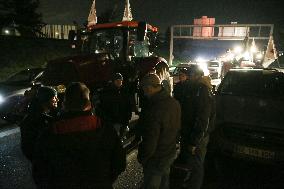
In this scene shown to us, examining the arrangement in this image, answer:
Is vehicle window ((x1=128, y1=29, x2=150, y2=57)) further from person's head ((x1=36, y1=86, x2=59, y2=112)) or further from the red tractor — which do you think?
person's head ((x1=36, y1=86, x2=59, y2=112))

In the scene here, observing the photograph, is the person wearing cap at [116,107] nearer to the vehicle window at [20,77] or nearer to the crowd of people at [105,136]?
the crowd of people at [105,136]

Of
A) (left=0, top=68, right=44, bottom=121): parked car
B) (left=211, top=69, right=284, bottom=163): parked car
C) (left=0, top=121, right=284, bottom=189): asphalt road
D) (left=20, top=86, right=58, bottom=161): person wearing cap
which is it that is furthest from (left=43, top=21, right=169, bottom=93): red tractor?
(left=20, top=86, right=58, bottom=161): person wearing cap

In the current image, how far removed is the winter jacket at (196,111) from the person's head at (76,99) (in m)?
1.90

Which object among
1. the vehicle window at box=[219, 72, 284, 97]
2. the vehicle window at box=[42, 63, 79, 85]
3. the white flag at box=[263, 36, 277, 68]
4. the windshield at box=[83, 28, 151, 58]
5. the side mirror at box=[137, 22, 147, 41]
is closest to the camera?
the vehicle window at box=[219, 72, 284, 97]

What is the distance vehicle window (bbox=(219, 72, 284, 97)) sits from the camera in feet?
21.9

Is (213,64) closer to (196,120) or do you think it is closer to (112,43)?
(112,43)

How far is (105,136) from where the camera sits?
2.42 m

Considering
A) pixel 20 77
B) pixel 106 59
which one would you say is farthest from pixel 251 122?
pixel 20 77

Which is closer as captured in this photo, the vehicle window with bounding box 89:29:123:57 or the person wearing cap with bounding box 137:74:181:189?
the person wearing cap with bounding box 137:74:181:189

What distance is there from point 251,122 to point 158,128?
2.91 m

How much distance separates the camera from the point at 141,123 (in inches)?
131

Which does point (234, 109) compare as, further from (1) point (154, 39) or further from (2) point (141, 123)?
(1) point (154, 39)

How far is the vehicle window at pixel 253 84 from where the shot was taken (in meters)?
6.67

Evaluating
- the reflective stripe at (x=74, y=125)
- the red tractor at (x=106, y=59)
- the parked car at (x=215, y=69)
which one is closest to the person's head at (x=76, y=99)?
the reflective stripe at (x=74, y=125)
